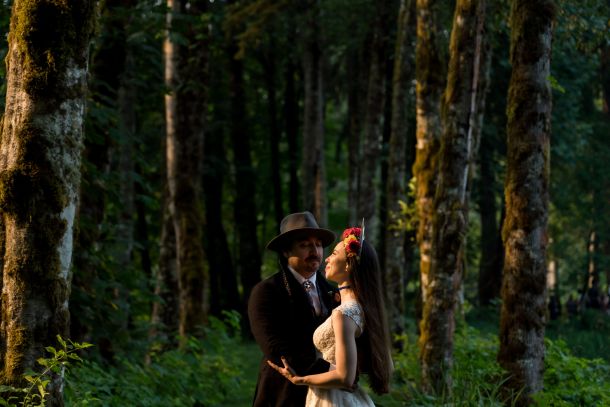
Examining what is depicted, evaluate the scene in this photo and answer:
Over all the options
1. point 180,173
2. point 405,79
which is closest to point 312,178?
point 405,79

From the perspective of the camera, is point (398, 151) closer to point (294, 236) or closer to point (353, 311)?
point (294, 236)

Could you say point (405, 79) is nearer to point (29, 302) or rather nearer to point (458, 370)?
point (458, 370)

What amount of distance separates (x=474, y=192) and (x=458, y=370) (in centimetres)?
2290

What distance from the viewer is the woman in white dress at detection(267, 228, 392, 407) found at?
5707 mm

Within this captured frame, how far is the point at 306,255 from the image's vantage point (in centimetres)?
629

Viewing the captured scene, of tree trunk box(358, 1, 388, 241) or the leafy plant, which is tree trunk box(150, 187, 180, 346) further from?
the leafy plant

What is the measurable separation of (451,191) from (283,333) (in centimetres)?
583

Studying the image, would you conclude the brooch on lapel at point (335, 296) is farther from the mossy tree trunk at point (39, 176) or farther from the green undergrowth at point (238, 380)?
the green undergrowth at point (238, 380)

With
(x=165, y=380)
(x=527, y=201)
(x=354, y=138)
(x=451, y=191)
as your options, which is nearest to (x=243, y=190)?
(x=354, y=138)

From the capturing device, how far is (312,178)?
24.7 meters

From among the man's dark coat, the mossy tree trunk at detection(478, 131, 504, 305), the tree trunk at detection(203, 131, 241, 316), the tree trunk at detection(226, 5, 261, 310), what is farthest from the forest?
the mossy tree trunk at detection(478, 131, 504, 305)

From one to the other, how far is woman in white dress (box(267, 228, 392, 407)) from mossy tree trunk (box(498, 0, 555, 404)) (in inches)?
182

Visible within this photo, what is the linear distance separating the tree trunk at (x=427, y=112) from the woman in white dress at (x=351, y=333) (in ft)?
26.6

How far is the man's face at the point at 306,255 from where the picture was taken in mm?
6277
